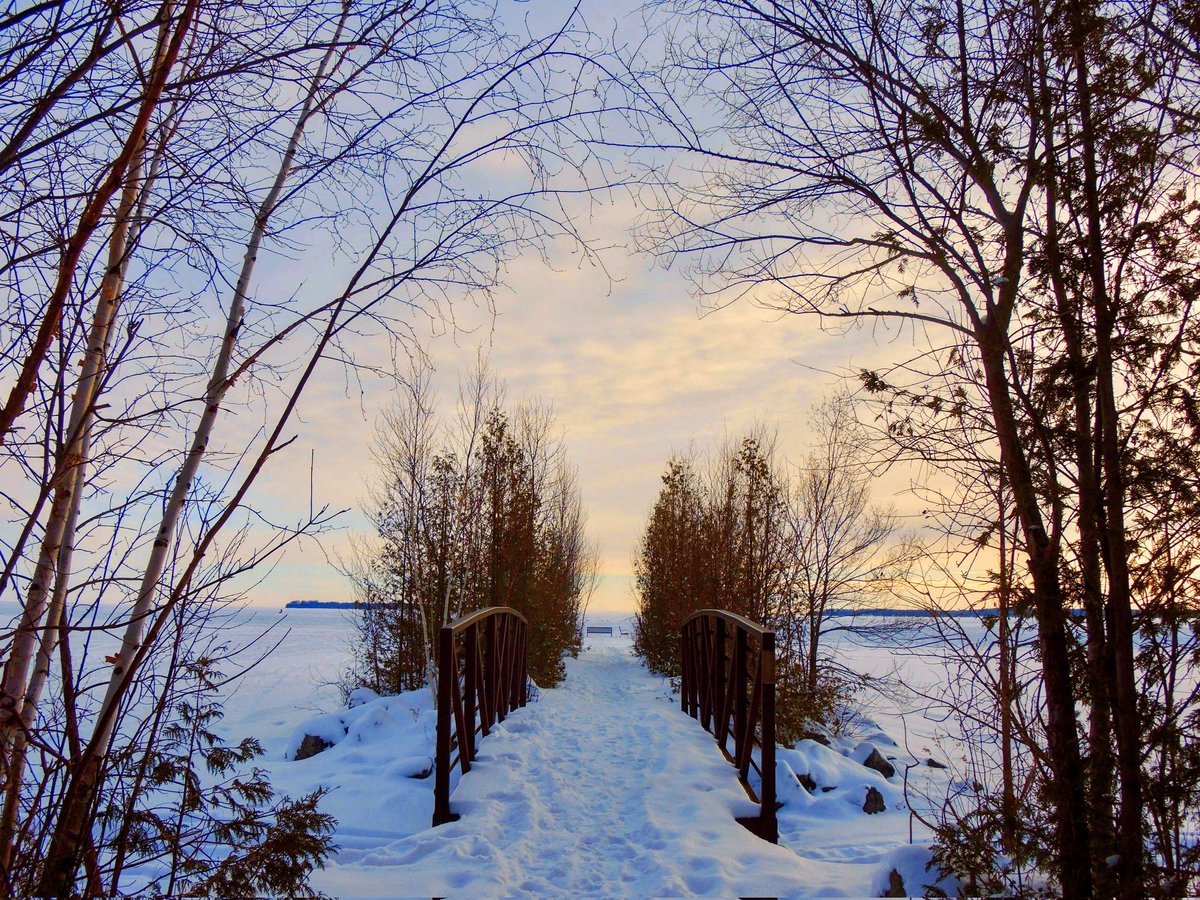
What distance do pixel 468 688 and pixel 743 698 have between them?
204 cm

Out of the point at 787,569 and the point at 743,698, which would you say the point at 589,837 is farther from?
the point at 787,569

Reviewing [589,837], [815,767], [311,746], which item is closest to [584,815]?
[589,837]

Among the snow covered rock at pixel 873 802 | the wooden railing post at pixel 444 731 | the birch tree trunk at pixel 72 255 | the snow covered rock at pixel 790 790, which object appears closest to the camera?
the birch tree trunk at pixel 72 255

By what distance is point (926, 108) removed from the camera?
3129mm

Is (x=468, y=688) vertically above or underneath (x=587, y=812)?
above

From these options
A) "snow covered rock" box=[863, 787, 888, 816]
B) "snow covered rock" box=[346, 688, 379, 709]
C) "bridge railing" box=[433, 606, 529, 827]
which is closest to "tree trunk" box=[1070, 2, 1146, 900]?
"bridge railing" box=[433, 606, 529, 827]

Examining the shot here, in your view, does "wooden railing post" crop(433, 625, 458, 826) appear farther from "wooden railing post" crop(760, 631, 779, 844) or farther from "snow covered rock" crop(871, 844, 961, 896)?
"snow covered rock" crop(871, 844, 961, 896)

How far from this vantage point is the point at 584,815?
462cm

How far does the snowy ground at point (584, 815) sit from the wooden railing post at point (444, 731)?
0.35 feet

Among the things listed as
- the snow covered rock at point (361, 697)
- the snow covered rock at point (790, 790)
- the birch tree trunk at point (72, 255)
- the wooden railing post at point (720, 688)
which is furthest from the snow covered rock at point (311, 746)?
the birch tree trunk at point (72, 255)

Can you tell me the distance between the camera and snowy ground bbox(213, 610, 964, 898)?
3.55 m

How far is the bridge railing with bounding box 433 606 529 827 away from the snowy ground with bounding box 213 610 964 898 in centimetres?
13

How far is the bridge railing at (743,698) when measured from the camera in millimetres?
4613

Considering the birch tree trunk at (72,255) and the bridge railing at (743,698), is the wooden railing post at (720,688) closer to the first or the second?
the bridge railing at (743,698)
